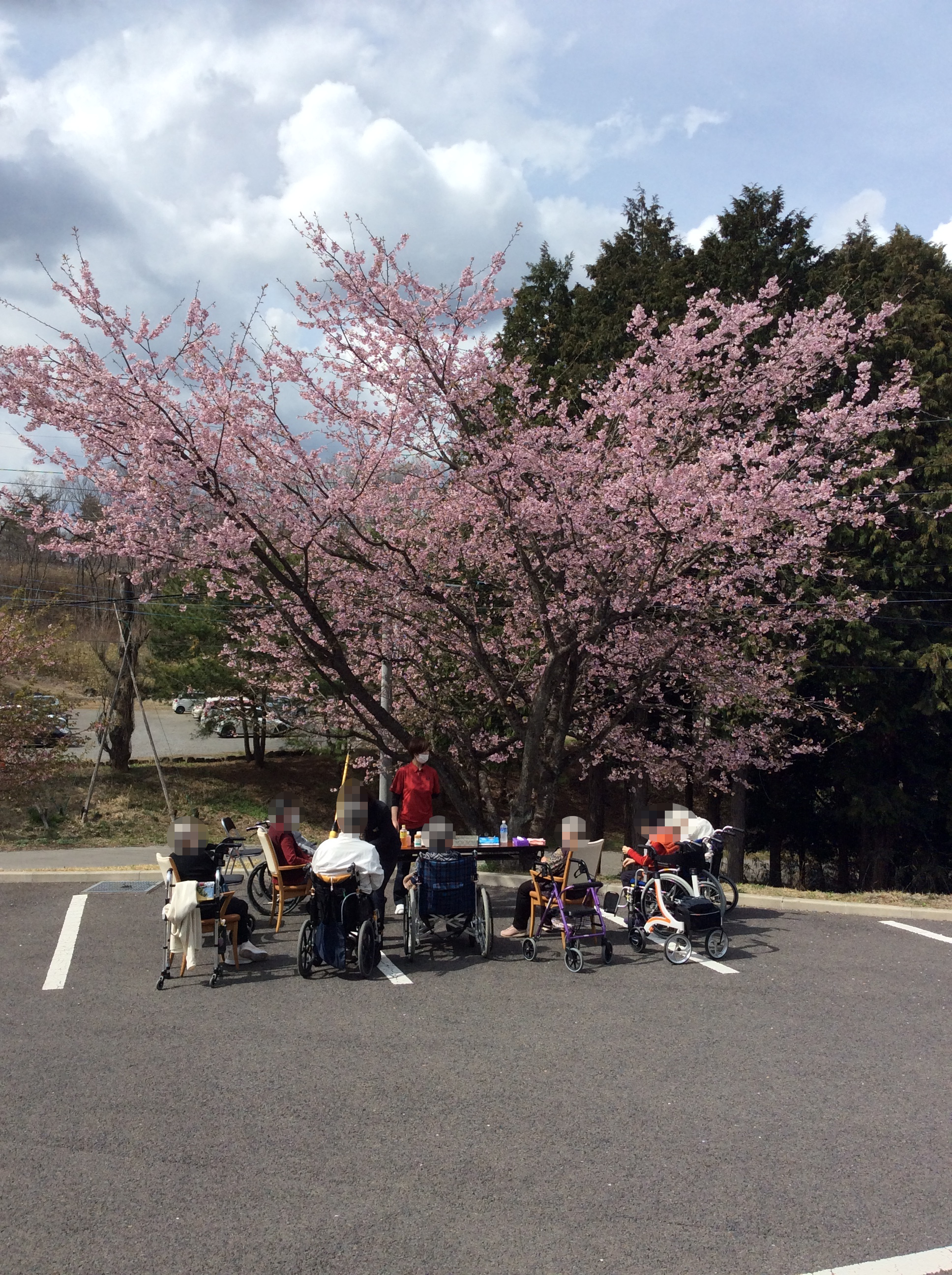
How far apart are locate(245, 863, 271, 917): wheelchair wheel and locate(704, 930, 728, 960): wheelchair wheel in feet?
14.3

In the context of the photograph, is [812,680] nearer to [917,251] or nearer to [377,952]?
[917,251]

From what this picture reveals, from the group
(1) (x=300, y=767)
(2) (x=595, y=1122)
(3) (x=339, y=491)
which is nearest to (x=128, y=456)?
(3) (x=339, y=491)

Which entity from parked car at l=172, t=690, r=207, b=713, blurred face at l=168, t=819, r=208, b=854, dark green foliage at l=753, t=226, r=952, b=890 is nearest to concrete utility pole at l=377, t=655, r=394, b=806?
blurred face at l=168, t=819, r=208, b=854

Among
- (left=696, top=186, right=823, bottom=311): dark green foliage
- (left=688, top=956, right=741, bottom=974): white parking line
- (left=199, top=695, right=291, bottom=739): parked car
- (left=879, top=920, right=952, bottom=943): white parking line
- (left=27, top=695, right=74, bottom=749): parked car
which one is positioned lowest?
(left=688, top=956, right=741, bottom=974): white parking line

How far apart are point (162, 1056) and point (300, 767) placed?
27.0m

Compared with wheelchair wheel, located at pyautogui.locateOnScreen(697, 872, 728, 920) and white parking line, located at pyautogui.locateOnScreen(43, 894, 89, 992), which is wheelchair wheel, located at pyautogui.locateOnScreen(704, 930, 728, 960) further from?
white parking line, located at pyautogui.locateOnScreen(43, 894, 89, 992)

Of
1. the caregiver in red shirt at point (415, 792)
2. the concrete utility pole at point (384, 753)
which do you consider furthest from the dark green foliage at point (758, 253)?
the caregiver in red shirt at point (415, 792)

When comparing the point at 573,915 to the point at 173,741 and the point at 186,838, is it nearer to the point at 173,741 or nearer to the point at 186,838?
the point at 186,838

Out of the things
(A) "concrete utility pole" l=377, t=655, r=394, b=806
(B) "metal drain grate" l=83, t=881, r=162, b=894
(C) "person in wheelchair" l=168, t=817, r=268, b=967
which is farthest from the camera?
(A) "concrete utility pole" l=377, t=655, r=394, b=806

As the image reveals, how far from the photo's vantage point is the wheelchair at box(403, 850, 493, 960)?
24.6ft

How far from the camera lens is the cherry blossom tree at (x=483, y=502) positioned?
31.6 feet

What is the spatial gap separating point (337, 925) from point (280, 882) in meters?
1.60

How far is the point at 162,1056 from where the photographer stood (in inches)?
214

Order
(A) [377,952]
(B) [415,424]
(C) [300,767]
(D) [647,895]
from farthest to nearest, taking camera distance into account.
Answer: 1. (C) [300,767]
2. (B) [415,424]
3. (D) [647,895]
4. (A) [377,952]
